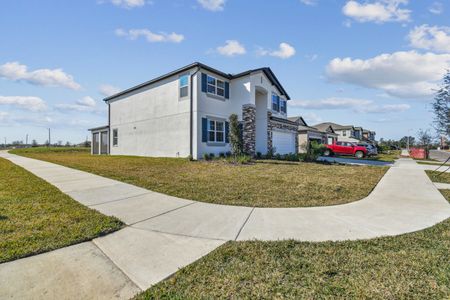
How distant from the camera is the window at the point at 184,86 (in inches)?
613

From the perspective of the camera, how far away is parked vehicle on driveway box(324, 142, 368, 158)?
2369 cm

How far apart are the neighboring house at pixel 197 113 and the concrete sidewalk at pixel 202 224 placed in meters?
9.59

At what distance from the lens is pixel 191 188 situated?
7137mm

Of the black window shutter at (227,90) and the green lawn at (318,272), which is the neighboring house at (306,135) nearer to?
the black window shutter at (227,90)

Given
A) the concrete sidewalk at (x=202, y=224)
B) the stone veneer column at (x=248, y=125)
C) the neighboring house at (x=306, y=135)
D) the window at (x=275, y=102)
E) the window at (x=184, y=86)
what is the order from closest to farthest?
1. the concrete sidewalk at (x=202, y=224)
2. the window at (x=184, y=86)
3. the stone veneer column at (x=248, y=125)
4. the window at (x=275, y=102)
5. the neighboring house at (x=306, y=135)

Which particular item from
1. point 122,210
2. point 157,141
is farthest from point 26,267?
point 157,141

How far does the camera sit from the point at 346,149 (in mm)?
24688

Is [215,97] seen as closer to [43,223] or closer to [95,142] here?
[43,223]

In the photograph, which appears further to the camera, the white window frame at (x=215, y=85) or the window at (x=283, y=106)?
the window at (x=283, y=106)

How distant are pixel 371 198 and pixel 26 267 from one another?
281 inches

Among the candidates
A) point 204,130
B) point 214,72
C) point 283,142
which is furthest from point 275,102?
point 204,130

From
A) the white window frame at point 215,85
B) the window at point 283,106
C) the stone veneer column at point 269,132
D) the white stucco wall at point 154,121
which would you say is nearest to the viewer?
the white window frame at point 215,85

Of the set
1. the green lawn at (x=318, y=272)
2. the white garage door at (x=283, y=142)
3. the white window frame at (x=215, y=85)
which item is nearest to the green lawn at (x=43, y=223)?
the green lawn at (x=318, y=272)

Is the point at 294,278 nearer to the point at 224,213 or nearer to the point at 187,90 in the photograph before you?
the point at 224,213
